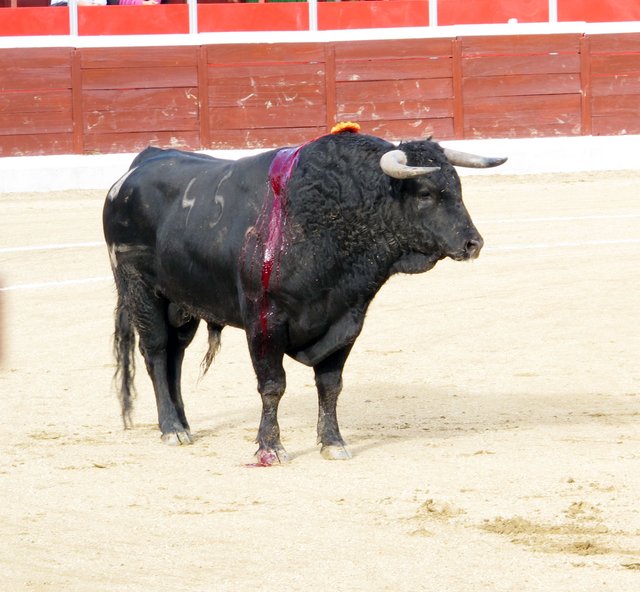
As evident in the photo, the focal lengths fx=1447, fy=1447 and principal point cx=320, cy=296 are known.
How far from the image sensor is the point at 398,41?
617 inches

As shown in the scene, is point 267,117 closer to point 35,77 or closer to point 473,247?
point 35,77

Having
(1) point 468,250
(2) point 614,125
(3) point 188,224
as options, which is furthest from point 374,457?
(2) point 614,125

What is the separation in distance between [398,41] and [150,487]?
37.0 feet

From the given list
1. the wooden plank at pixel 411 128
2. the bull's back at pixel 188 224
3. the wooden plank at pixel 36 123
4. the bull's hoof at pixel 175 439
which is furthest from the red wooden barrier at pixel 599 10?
the bull's hoof at pixel 175 439

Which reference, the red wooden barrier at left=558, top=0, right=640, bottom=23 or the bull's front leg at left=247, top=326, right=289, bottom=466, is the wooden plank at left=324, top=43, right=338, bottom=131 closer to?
the red wooden barrier at left=558, top=0, right=640, bottom=23

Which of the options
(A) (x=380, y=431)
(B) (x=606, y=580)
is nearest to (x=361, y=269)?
(A) (x=380, y=431)

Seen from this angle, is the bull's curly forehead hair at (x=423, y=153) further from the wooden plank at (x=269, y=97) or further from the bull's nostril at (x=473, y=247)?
the wooden plank at (x=269, y=97)

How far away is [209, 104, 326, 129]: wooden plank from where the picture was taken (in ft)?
50.9

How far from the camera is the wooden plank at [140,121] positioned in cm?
1516

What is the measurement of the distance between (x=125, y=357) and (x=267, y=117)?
9.80 m

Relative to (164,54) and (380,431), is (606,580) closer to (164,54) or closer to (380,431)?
(380,431)

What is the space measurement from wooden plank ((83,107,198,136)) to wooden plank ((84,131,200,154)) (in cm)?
5

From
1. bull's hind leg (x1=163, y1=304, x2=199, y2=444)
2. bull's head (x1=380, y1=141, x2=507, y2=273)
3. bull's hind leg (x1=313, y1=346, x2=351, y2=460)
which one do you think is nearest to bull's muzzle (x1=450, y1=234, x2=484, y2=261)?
bull's head (x1=380, y1=141, x2=507, y2=273)

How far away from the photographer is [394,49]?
1567cm
